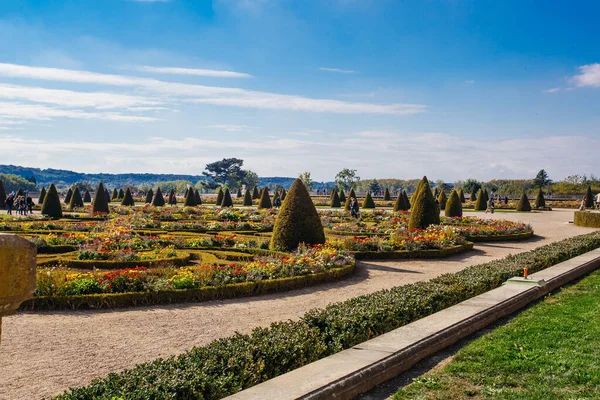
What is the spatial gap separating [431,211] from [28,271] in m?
19.4

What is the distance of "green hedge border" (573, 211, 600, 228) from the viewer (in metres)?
27.4

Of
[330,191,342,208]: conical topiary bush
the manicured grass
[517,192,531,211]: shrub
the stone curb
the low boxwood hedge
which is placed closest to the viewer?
the low boxwood hedge

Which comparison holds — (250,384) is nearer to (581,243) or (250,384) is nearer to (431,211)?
(581,243)

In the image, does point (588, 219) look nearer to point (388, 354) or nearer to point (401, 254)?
point (401, 254)

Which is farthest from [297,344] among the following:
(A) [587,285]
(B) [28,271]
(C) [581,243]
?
(C) [581,243]

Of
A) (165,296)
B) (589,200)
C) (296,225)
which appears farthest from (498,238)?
(589,200)

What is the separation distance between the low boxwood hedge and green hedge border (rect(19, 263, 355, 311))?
3028mm

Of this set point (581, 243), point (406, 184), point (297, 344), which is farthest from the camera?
point (406, 184)

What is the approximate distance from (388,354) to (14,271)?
4435mm

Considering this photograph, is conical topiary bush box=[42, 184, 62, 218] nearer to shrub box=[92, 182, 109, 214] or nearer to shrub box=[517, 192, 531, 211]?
shrub box=[92, 182, 109, 214]

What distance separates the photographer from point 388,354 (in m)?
5.84

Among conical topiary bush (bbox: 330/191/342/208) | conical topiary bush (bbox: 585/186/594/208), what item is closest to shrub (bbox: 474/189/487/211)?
conical topiary bush (bbox: 585/186/594/208)

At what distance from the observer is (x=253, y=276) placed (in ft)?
36.8

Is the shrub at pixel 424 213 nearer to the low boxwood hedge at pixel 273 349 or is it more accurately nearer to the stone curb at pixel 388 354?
the low boxwood hedge at pixel 273 349
